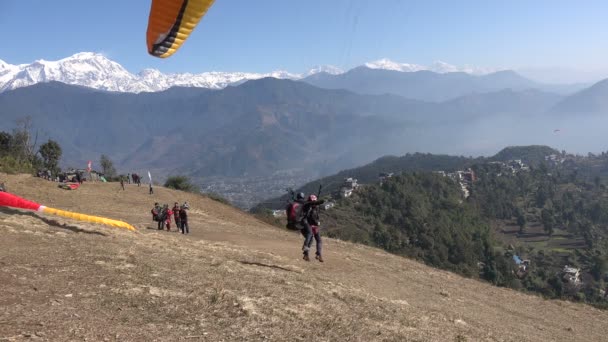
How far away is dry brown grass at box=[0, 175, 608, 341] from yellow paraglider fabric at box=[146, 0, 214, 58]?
6.82 m

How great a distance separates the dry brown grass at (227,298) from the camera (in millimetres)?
7832

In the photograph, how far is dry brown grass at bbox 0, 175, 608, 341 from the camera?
7.83 m

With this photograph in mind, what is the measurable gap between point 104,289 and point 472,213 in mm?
129775

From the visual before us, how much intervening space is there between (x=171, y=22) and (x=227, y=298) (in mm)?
9406

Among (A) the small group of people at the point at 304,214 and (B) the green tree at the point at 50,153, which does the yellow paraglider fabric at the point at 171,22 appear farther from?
(B) the green tree at the point at 50,153

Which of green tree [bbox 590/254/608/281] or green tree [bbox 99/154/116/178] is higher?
green tree [bbox 99/154/116/178]

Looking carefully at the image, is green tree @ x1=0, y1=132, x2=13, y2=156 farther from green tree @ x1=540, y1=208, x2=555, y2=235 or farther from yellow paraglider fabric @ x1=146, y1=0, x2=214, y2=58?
green tree @ x1=540, y1=208, x2=555, y2=235

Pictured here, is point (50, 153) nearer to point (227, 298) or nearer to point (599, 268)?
point (227, 298)

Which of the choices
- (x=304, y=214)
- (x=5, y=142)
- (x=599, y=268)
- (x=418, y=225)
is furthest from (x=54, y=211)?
(x=599, y=268)

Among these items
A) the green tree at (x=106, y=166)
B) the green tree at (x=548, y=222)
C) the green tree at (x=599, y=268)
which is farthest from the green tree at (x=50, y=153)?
the green tree at (x=548, y=222)

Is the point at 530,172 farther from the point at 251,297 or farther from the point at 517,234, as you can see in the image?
the point at 251,297

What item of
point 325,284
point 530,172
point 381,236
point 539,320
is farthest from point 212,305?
point 530,172

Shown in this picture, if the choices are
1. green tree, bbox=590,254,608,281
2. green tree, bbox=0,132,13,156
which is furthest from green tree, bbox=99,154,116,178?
green tree, bbox=590,254,608,281

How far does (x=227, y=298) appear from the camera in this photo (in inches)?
378
